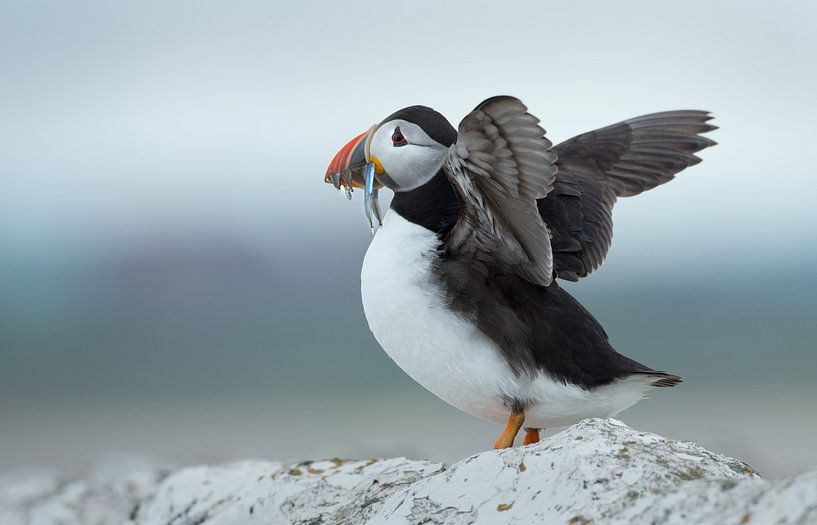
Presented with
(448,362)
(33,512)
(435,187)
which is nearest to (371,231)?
(435,187)

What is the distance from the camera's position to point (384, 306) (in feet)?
13.8

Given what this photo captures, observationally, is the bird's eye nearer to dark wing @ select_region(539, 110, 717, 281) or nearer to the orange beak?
the orange beak

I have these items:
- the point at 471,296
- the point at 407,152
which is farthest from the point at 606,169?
the point at 471,296

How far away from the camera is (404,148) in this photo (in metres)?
4.26

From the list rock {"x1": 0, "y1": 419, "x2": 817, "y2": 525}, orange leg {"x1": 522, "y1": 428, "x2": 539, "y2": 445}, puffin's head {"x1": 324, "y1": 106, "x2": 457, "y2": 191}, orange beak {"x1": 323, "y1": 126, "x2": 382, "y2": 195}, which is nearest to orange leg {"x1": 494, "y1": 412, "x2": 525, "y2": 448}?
rock {"x1": 0, "y1": 419, "x2": 817, "y2": 525}

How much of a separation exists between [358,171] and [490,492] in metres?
1.71

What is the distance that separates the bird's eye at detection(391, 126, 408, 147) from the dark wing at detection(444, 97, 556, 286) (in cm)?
47

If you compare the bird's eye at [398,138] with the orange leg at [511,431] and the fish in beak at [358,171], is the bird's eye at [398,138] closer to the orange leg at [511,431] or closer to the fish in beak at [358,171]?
the fish in beak at [358,171]

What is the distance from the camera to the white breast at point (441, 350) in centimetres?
405

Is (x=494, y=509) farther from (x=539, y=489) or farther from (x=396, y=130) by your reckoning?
(x=396, y=130)

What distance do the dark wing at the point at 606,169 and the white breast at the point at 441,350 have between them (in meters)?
0.86

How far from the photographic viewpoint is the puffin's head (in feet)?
14.0

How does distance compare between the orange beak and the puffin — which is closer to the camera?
the puffin

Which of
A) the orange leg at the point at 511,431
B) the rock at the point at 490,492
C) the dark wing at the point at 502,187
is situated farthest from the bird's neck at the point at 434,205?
the rock at the point at 490,492
